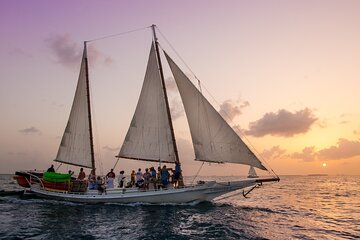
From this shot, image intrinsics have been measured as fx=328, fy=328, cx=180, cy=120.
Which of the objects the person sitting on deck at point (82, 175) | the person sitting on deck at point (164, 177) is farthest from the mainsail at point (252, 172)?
the person sitting on deck at point (82, 175)

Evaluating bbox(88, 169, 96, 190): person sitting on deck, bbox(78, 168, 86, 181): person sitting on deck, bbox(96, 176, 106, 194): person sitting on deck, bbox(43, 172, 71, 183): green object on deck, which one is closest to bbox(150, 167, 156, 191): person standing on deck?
bbox(96, 176, 106, 194): person sitting on deck

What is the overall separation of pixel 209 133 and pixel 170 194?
22.4 ft

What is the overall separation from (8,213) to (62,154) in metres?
10.8

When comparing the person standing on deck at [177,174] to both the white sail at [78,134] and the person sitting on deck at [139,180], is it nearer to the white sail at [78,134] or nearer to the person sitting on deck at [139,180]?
the person sitting on deck at [139,180]

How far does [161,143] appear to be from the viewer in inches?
1315

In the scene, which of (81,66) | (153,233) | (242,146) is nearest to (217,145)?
(242,146)

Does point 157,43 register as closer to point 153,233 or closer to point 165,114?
point 165,114

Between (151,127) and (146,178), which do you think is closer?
(146,178)

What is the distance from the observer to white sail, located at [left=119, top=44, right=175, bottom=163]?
1313 inches

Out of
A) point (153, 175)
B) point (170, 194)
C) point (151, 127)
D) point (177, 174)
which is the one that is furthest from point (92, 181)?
point (177, 174)

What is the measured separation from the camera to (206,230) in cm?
2180

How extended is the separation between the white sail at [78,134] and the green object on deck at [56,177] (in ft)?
10.2

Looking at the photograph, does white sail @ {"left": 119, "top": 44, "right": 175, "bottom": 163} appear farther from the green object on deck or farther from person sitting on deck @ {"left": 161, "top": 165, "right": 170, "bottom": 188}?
the green object on deck

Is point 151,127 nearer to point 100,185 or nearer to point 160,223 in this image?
point 100,185
